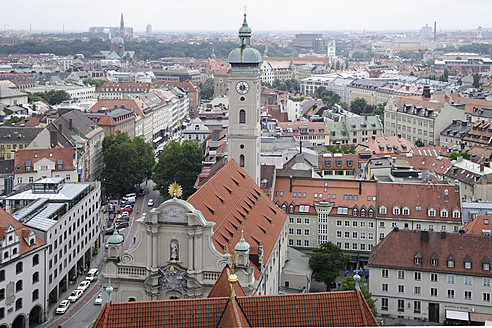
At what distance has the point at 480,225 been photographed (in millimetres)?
69875

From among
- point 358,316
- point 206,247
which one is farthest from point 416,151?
point 358,316

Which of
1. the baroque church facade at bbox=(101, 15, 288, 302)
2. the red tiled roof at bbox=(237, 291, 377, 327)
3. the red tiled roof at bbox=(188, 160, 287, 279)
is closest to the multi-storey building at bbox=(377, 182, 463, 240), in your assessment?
the red tiled roof at bbox=(188, 160, 287, 279)

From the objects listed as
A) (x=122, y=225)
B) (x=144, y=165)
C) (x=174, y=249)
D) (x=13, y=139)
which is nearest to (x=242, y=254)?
(x=174, y=249)

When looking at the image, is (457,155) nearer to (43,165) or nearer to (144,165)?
(144,165)

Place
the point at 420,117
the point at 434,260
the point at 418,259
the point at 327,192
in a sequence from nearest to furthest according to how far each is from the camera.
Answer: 1. the point at 434,260
2. the point at 418,259
3. the point at 327,192
4. the point at 420,117

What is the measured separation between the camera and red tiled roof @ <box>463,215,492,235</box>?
2736 inches

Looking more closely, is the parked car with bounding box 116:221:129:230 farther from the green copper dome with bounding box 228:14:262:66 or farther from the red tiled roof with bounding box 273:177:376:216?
the green copper dome with bounding box 228:14:262:66

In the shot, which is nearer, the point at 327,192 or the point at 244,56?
the point at 244,56

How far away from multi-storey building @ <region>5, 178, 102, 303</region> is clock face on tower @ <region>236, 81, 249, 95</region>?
63.1ft

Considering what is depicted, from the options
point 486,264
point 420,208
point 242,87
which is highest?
point 242,87

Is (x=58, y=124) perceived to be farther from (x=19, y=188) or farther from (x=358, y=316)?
(x=358, y=316)

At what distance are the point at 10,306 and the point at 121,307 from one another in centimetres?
2766

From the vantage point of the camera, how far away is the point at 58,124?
108938 millimetres

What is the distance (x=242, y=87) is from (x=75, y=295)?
26.4 m
